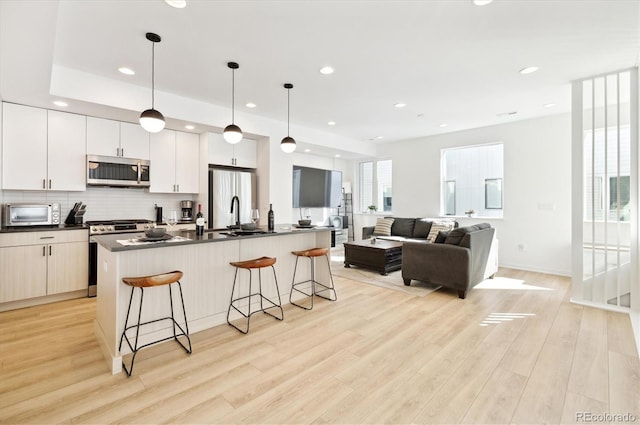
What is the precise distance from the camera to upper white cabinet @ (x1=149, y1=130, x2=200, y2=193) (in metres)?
4.73

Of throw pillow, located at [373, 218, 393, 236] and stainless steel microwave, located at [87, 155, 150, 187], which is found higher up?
stainless steel microwave, located at [87, 155, 150, 187]

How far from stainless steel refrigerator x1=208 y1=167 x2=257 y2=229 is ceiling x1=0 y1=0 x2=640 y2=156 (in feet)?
2.83

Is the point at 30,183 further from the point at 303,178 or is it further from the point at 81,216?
the point at 303,178

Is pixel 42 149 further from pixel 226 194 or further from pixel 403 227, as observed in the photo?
pixel 403 227

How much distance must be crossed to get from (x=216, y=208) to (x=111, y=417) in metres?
3.48

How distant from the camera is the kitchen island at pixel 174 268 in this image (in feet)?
8.05

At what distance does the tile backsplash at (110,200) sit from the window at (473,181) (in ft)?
17.6

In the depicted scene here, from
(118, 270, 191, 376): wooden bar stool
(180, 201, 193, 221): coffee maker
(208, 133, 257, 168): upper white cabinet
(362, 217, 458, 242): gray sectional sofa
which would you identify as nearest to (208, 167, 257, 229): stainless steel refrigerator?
(208, 133, 257, 168): upper white cabinet

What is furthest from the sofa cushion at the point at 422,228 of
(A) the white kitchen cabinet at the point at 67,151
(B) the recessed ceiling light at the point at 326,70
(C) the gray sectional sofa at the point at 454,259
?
(A) the white kitchen cabinet at the point at 67,151

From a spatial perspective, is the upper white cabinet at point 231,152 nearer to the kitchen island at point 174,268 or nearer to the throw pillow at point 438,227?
the kitchen island at point 174,268

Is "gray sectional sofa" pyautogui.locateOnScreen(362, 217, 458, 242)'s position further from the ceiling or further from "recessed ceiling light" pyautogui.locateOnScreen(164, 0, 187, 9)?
"recessed ceiling light" pyautogui.locateOnScreen(164, 0, 187, 9)

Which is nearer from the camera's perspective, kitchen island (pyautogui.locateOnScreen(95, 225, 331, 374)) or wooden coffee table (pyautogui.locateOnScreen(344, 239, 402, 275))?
kitchen island (pyautogui.locateOnScreen(95, 225, 331, 374))

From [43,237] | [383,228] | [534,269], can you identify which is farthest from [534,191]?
[43,237]

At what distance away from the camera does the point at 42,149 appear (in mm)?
3848
